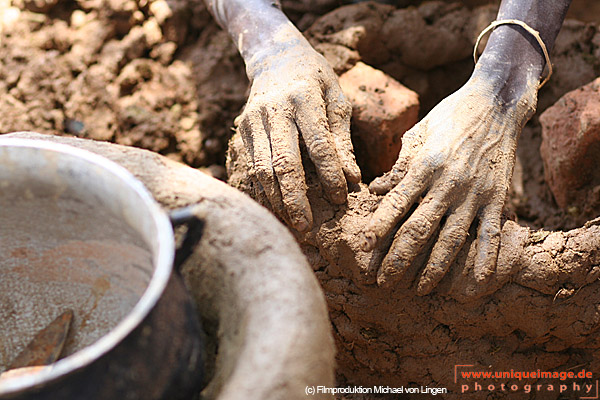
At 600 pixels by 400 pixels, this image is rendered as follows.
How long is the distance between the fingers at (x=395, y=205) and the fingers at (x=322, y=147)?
5.4 inches

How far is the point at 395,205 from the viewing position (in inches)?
58.3

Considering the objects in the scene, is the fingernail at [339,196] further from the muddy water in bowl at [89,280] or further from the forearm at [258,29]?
the muddy water in bowl at [89,280]

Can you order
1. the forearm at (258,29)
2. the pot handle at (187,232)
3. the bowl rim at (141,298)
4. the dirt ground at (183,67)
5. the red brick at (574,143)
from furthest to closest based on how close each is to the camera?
the dirt ground at (183,67) < the red brick at (574,143) < the forearm at (258,29) < the pot handle at (187,232) < the bowl rim at (141,298)

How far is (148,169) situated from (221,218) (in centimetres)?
22

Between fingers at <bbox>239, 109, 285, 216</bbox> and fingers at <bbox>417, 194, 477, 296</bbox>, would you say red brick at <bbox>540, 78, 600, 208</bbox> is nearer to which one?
fingers at <bbox>417, 194, 477, 296</bbox>

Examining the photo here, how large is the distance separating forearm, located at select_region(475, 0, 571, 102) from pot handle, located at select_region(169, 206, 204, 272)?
1.17 m

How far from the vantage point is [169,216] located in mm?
915

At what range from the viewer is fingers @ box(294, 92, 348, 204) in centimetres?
154

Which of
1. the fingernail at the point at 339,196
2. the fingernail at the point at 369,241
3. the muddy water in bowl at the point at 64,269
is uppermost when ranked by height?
the muddy water in bowl at the point at 64,269

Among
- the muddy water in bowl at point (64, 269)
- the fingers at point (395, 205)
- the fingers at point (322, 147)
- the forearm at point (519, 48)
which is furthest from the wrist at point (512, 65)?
the muddy water in bowl at point (64, 269)

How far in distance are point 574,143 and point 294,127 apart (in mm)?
1197

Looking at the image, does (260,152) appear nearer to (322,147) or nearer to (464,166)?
(322,147)

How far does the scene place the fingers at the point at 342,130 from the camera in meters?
1.60

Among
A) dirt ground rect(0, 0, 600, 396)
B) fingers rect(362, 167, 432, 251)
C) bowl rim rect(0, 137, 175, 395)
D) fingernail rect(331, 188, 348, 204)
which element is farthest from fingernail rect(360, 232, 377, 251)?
dirt ground rect(0, 0, 600, 396)
